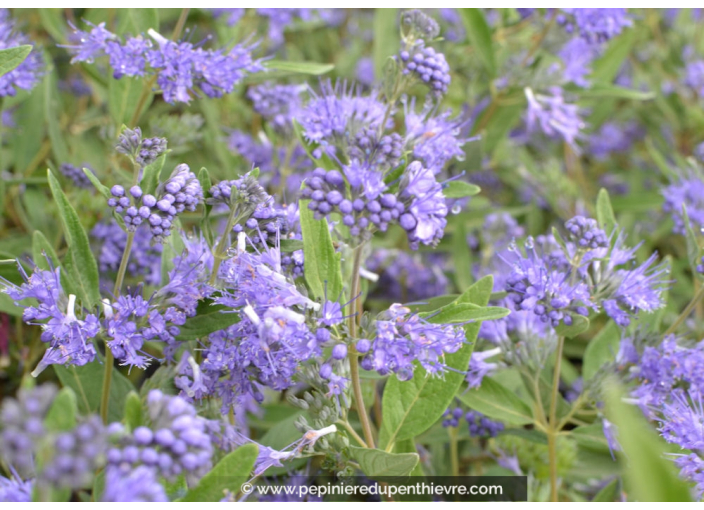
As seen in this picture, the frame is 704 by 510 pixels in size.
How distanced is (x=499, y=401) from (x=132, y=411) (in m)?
1.57

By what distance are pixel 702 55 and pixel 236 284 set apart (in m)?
4.82

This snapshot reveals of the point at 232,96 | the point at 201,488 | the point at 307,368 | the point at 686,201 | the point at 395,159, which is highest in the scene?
the point at 232,96

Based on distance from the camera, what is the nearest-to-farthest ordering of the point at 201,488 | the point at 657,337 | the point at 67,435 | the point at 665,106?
1. the point at 67,435
2. the point at 201,488
3. the point at 657,337
4. the point at 665,106

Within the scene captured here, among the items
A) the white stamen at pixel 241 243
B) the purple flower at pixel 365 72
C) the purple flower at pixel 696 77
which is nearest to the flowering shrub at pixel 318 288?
the white stamen at pixel 241 243

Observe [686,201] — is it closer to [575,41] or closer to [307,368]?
[575,41]

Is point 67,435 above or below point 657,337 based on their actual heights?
below

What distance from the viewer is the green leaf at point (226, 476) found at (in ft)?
5.46

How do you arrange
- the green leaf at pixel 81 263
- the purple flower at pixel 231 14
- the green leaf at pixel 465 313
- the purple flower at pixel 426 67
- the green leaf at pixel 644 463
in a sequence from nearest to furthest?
1. the green leaf at pixel 644 463
2. the green leaf at pixel 465 313
3. the green leaf at pixel 81 263
4. the purple flower at pixel 426 67
5. the purple flower at pixel 231 14

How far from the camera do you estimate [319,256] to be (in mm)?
1975

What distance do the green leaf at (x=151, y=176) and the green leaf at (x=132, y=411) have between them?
78cm

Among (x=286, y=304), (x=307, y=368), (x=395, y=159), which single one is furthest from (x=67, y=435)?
(x=395, y=159)

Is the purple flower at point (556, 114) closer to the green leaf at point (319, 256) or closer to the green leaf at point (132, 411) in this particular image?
the green leaf at point (319, 256)

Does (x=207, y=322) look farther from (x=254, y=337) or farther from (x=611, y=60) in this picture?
(x=611, y=60)

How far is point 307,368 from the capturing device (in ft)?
6.84
